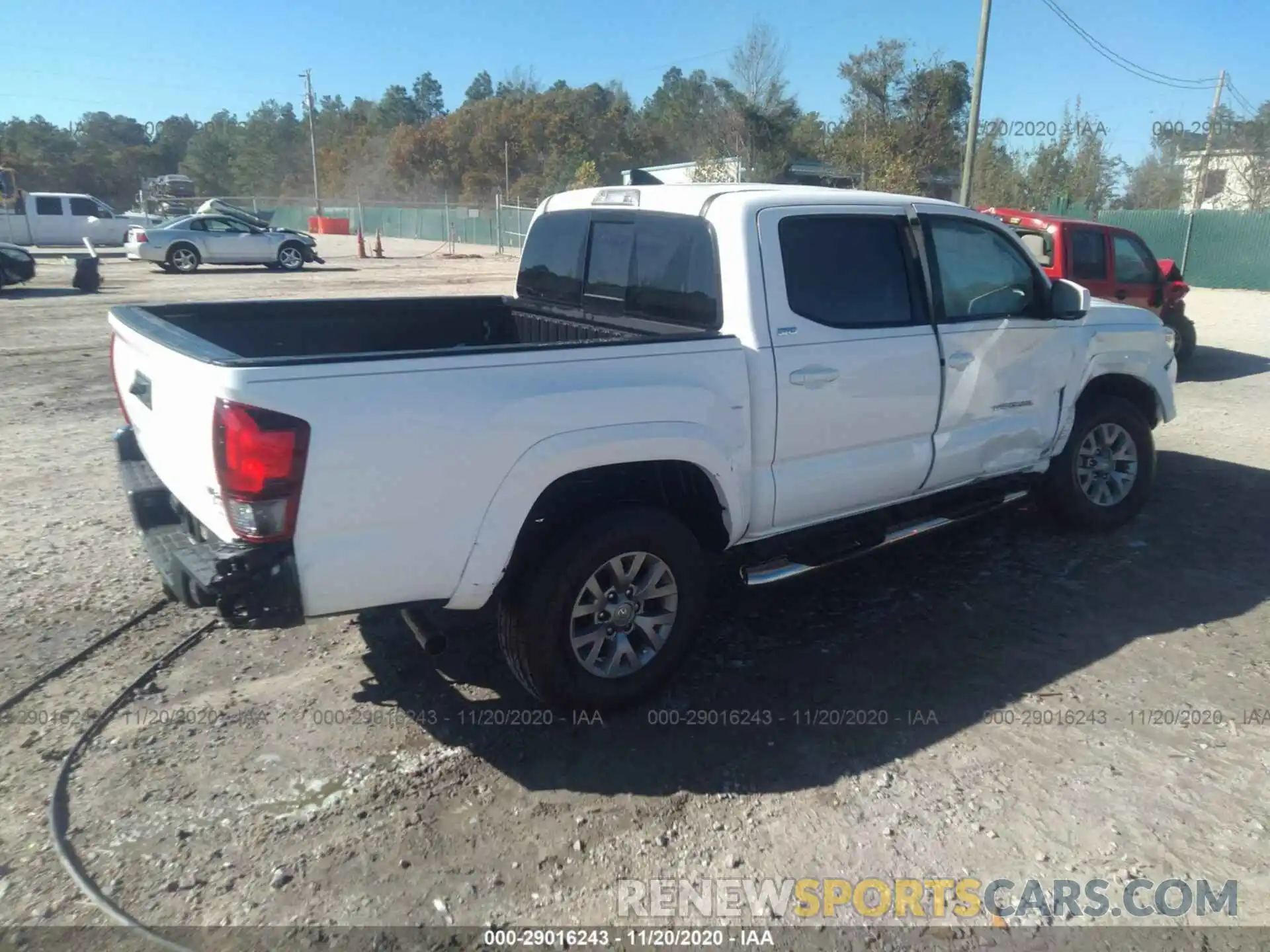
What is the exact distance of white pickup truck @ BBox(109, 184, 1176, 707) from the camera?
9.57 feet

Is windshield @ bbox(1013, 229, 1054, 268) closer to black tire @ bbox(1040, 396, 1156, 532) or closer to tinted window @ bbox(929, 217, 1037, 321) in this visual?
black tire @ bbox(1040, 396, 1156, 532)

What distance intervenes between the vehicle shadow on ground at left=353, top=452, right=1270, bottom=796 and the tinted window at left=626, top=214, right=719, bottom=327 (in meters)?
1.54

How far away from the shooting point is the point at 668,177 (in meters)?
31.3

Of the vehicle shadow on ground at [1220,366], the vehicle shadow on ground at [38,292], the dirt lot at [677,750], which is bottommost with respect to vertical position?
the dirt lot at [677,750]

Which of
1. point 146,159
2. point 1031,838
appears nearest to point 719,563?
point 1031,838

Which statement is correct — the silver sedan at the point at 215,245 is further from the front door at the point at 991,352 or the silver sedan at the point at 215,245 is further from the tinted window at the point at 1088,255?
the front door at the point at 991,352

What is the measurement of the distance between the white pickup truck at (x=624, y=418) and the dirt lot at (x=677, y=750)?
441 mm

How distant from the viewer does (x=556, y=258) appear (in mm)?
5039

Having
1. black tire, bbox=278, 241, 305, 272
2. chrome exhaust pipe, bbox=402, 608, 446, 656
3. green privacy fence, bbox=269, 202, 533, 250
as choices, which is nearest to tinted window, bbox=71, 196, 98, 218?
green privacy fence, bbox=269, 202, 533, 250

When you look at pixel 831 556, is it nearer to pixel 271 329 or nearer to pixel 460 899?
pixel 460 899

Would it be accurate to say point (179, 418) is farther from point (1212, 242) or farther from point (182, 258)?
point (1212, 242)

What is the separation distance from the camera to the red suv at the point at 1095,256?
9992 millimetres

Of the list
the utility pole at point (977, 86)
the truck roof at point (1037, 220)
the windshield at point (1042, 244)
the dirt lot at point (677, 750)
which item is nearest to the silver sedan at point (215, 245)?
the utility pole at point (977, 86)

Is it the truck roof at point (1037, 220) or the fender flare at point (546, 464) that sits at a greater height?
the truck roof at point (1037, 220)
